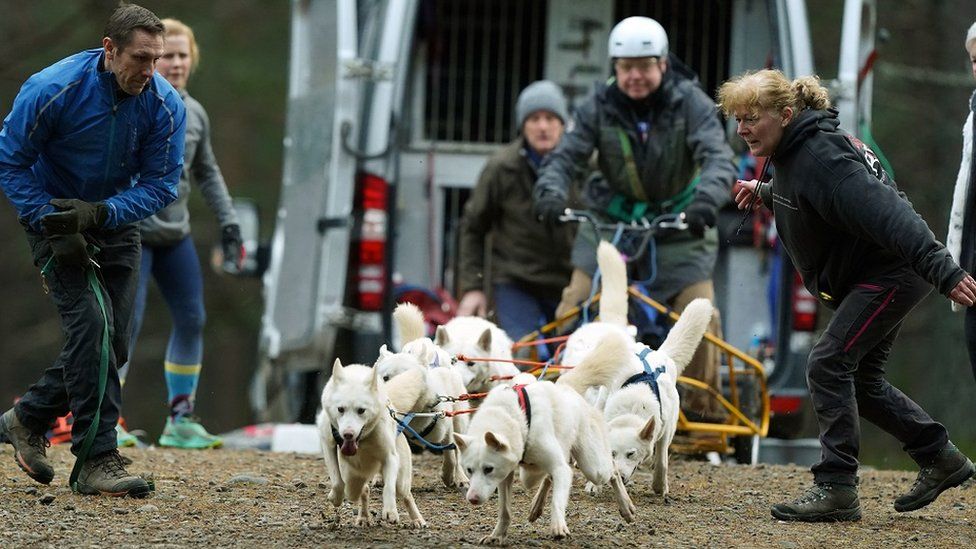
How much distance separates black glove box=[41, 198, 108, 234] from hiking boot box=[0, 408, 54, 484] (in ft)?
3.08

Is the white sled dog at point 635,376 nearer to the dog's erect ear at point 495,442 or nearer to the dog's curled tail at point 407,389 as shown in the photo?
the dog's curled tail at point 407,389

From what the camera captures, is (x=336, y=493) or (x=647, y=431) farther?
(x=647, y=431)

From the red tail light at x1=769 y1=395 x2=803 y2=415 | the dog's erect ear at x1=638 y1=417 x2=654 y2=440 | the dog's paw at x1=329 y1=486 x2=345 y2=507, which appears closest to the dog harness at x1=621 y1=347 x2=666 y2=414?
the dog's erect ear at x1=638 y1=417 x2=654 y2=440

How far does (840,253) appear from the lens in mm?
6465

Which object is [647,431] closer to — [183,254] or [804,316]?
[183,254]

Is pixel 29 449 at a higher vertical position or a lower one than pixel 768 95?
lower

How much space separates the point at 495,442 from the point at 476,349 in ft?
6.85

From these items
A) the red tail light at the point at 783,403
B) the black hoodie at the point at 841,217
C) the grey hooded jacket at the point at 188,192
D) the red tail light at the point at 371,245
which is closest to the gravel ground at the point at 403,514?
the black hoodie at the point at 841,217

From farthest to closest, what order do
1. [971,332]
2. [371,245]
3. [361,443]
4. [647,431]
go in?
[371,245] < [971,332] < [647,431] < [361,443]

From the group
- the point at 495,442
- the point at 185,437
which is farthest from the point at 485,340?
the point at 185,437

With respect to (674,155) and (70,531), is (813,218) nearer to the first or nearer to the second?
(674,155)

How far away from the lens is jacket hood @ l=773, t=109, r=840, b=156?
6.26 metres

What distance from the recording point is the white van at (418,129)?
964 centimetres

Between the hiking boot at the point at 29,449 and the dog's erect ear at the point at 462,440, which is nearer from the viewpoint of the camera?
the dog's erect ear at the point at 462,440
